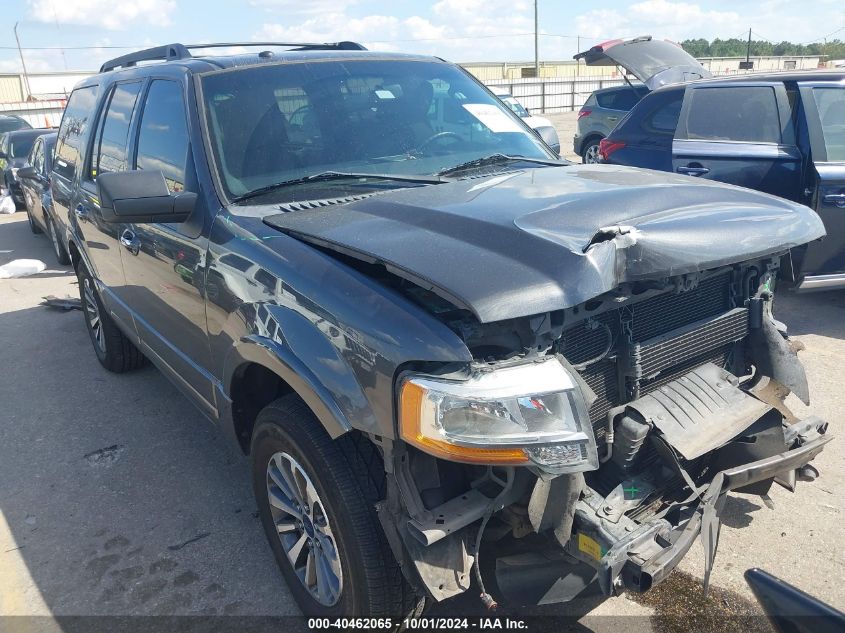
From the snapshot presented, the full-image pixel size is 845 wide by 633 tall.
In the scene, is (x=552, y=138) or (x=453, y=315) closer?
(x=453, y=315)

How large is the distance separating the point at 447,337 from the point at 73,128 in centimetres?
439

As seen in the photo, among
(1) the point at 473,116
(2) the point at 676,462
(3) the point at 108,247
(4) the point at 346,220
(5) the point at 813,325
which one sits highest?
(1) the point at 473,116

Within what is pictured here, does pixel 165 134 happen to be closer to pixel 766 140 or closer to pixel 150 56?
pixel 150 56

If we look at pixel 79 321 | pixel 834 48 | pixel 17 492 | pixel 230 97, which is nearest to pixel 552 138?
pixel 230 97

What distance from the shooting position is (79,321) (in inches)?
264

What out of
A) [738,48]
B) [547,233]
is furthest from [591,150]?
[738,48]

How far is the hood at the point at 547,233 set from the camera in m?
1.94

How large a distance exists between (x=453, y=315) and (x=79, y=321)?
5779mm

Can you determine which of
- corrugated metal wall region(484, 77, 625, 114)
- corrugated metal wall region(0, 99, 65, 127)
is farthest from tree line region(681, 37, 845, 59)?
corrugated metal wall region(0, 99, 65, 127)

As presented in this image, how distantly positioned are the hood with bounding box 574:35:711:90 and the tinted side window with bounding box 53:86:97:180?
21.8 feet

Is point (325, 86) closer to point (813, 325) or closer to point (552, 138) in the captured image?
point (552, 138)

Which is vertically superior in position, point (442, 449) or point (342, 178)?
point (342, 178)

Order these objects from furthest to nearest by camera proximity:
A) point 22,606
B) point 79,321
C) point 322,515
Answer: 1. point 79,321
2. point 22,606
3. point 322,515

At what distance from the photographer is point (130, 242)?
12.0 ft
